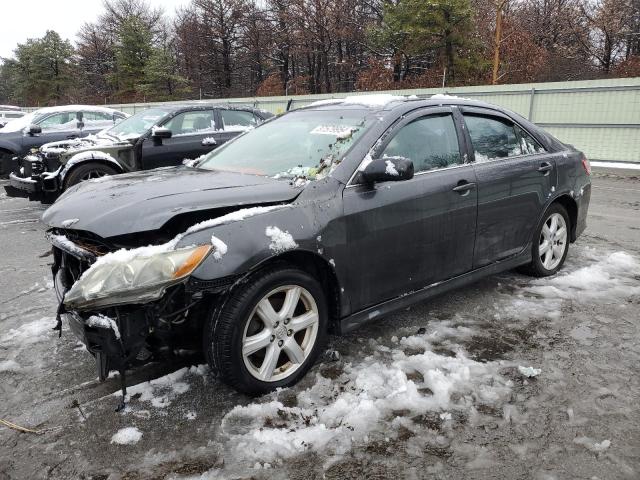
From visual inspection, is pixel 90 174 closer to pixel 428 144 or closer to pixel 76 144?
pixel 76 144

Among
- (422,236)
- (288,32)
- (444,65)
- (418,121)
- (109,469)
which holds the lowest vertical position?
(109,469)

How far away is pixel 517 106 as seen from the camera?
15.6 meters

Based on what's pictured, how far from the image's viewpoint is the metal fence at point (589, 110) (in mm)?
13695

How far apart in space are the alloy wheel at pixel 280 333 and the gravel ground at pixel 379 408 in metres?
0.16

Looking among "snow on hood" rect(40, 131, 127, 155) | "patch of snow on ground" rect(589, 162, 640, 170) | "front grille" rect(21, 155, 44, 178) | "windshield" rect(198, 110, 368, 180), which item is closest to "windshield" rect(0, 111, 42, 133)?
"snow on hood" rect(40, 131, 127, 155)

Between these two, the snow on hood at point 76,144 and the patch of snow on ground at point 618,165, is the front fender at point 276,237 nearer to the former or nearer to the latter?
the snow on hood at point 76,144

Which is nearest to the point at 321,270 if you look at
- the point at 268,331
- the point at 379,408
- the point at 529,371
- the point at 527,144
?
the point at 268,331

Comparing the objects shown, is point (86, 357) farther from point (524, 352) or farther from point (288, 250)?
point (524, 352)

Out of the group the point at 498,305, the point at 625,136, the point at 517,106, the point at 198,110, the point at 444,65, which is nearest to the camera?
the point at 498,305

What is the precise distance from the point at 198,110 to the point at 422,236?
6428 mm

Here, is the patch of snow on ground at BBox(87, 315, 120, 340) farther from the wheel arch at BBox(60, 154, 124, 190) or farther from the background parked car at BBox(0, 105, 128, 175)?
the background parked car at BBox(0, 105, 128, 175)

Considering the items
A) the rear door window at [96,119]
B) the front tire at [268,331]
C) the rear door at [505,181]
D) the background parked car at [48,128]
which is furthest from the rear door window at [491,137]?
the rear door window at [96,119]

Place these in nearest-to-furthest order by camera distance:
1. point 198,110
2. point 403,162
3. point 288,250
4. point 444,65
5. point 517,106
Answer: point 288,250, point 403,162, point 198,110, point 517,106, point 444,65

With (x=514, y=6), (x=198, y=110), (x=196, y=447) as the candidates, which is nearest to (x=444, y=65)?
(x=514, y=6)
